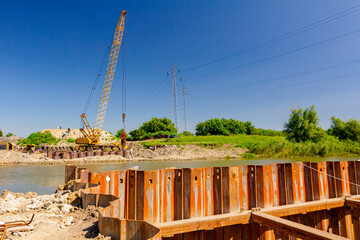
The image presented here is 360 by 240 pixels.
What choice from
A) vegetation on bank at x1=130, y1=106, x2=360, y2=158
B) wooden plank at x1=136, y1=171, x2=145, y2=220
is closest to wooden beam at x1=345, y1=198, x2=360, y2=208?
wooden plank at x1=136, y1=171, x2=145, y2=220

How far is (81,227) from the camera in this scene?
4293mm

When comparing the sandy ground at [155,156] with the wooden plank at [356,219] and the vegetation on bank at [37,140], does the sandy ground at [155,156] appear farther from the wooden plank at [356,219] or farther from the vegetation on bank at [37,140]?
the wooden plank at [356,219]

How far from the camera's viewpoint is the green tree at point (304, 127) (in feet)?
168

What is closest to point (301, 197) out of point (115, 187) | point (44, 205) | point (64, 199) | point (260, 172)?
point (260, 172)

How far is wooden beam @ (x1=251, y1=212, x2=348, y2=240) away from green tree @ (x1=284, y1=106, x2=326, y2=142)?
5357 cm

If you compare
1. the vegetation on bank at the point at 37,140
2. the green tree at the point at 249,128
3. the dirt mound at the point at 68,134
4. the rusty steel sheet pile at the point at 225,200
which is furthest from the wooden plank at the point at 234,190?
the green tree at the point at 249,128

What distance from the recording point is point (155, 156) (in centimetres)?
3966

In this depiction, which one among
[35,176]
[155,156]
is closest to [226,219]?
[35,176]

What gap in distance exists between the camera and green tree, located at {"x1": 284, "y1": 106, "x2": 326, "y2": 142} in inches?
2010

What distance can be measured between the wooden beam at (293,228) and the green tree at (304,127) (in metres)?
53.6

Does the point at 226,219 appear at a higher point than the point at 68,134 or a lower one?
lower

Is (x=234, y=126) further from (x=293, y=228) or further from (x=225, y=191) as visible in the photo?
(x=293, y=228)

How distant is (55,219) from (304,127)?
56583mm

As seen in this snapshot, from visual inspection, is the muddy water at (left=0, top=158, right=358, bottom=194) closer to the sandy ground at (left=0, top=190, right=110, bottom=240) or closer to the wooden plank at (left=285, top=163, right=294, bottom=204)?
the sandy ground at (left=0, top=190, right=110, bottom=240)
